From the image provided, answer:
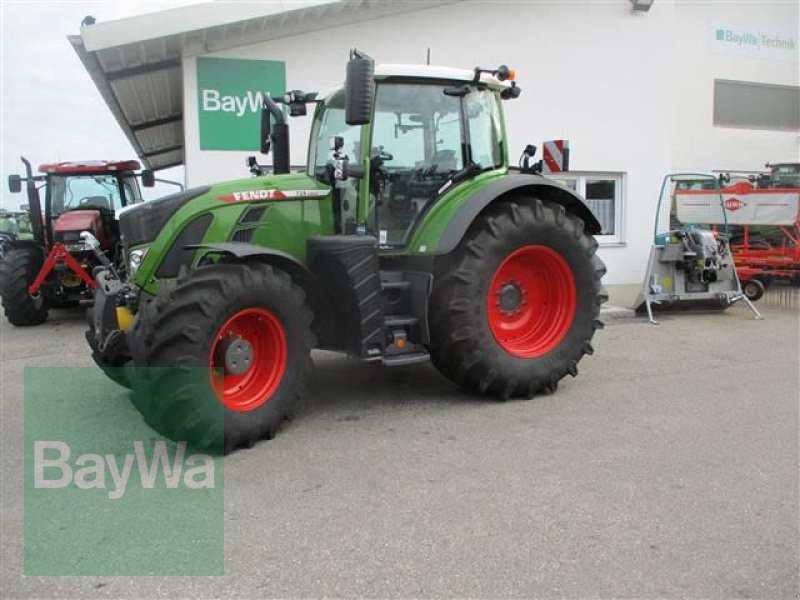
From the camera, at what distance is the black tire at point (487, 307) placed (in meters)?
5.08

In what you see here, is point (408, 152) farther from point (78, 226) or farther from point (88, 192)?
point (88, 192)

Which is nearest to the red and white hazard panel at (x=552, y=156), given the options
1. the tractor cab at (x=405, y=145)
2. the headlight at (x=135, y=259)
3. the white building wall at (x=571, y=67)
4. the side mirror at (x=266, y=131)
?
the white building wall at (x=571, y=67)

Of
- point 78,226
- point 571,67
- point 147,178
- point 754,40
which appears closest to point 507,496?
point 78,226

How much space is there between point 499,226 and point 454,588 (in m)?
3.02

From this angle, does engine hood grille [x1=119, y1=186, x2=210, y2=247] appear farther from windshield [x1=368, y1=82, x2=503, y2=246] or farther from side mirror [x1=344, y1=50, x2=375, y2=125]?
windshield [x1=368, y1=82, x2=503, y2=246]

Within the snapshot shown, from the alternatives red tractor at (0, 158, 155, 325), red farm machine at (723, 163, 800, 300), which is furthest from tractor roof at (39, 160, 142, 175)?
red farm machine at (723, 163, 800, 300)

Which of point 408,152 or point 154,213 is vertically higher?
point 408,152

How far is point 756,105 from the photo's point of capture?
55.6ft

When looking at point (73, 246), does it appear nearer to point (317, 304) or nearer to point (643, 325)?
point (317, 304)

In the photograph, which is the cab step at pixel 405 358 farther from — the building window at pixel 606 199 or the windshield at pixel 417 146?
the building window at pixel 606 199

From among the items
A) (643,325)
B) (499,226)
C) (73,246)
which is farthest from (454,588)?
(73,246)

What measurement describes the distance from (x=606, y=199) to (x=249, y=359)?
27.2 feet

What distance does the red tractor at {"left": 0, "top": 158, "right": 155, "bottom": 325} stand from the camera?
938cm

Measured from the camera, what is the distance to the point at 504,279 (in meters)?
5.61
